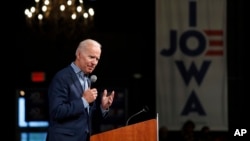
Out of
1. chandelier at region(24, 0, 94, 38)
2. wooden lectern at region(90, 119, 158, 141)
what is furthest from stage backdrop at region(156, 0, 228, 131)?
wooden lectern at region(90, 119, 158, 141)

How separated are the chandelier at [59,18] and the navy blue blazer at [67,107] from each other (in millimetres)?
6357

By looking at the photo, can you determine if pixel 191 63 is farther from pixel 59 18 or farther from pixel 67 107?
pixel 67 107

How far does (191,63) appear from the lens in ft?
37.9

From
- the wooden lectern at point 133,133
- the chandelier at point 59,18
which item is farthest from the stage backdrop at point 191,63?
the wooden lectern at point 133,133

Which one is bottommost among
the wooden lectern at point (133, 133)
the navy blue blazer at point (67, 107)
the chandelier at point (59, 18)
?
the wooden lectern at point (133, 133)

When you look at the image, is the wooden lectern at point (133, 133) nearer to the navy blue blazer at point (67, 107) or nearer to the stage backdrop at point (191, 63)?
the navy blue blazer at point (67, 107)

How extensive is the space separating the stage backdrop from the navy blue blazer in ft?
23.5

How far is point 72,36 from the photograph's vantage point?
11.0 metres

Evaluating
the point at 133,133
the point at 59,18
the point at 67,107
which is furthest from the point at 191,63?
the point at 67,107

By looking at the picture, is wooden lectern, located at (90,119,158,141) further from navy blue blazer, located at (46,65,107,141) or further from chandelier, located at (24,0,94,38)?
chandelier, located at (24,0,94,38)

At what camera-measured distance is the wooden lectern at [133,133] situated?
432 cm

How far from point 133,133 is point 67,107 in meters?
0.40
